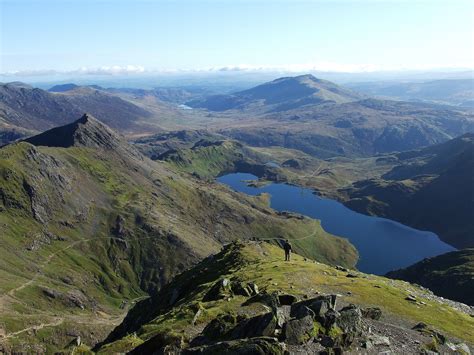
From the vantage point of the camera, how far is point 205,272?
429ft

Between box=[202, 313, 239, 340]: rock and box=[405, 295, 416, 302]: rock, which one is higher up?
box=[202, 313, 239, 340]: rock

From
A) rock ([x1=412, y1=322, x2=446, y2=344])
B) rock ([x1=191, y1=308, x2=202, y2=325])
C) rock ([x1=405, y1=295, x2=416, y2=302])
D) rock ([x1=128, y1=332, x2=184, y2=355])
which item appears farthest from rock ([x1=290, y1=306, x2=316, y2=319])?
rock ([x1=405, y1=295, x2=416, y2=302])

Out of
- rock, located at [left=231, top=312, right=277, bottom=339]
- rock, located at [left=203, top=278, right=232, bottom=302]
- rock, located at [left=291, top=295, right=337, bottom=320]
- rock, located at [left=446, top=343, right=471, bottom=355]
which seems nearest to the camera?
rock, located at [left=231, top=312, right=277, bottom=339]

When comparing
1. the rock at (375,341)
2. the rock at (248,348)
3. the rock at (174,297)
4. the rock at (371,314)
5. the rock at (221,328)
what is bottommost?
the rock at (174,297)

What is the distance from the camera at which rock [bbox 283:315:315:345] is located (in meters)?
43.6

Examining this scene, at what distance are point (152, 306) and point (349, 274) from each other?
177 feet

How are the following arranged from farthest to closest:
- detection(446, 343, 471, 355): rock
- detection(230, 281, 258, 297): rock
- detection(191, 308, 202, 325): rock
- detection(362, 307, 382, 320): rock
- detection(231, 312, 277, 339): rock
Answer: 1. detection(230, 281, 258, 297): rock
2. detection(191, 308, 202, 325): rock
3. detection(362, 307, 382, 320): rock
4. detection(446, 343, 471, 355): rock
5. detection(231, 312, 277, 339): rock

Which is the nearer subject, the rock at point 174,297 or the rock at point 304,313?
the rock at point 304,313

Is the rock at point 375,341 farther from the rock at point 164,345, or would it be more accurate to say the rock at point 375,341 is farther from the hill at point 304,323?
the rock at point 164,345

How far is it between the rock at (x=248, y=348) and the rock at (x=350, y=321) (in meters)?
9.72

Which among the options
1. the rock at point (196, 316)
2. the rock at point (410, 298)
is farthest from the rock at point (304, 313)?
the rock at point (410, 298)

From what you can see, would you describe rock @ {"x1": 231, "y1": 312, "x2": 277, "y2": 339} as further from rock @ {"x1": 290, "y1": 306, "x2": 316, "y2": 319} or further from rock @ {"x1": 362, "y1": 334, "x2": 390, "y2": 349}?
rock @ {"x1": 362, "y1": 334, "x2": 390, "y2": 349}

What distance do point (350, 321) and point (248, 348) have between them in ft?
47.2

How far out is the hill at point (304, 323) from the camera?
144 ft
